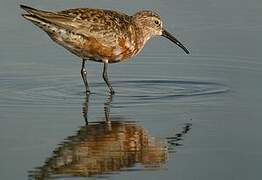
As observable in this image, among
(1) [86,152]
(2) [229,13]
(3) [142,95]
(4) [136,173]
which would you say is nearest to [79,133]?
(1) [86,152]

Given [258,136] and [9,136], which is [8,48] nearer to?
[9,136]

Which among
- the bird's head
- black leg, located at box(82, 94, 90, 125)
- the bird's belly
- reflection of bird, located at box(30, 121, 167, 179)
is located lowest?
reflection of bird, located at box(30, 121, 167, 179)

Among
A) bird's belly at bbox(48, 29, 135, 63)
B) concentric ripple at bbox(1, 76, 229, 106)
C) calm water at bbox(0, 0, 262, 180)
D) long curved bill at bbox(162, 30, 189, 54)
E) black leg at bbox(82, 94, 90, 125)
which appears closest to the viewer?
calm water at bbox(0, 0, 262, 180)

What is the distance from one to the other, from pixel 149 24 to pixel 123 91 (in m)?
1.71

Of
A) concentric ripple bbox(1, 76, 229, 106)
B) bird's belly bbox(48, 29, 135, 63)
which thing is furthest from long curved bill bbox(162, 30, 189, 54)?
concentric ripple bbox(1, 76, 229, 106)

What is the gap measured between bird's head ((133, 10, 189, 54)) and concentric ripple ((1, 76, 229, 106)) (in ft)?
3.78

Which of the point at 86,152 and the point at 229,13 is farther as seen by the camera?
the point at 229,13

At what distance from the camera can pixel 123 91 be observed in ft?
43.7

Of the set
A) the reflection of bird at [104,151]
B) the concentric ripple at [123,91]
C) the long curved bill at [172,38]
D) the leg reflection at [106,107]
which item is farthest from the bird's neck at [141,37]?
the reflection of bird at [104,151]

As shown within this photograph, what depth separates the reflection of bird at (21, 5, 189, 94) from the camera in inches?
516

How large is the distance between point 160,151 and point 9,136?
1685 millimetres

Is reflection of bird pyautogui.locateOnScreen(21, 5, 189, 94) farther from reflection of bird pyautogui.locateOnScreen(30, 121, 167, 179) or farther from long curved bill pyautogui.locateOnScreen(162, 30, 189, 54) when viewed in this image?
reflection of bird pyautogui.locateOnScreen(30, 121, 167, 179)

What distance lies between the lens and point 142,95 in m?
13.0

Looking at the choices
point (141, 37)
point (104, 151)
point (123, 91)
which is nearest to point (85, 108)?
point (123, 91)
